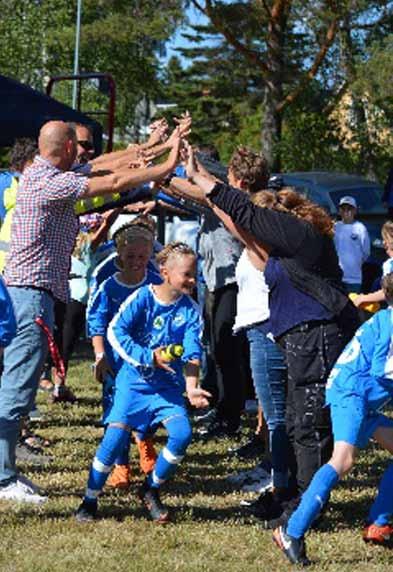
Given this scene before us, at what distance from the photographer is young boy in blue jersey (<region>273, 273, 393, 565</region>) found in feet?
18.6

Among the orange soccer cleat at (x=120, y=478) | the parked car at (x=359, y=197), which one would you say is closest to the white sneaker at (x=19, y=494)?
the orange soccer cleat at (x=120, y=478)

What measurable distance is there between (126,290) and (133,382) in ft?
4.13

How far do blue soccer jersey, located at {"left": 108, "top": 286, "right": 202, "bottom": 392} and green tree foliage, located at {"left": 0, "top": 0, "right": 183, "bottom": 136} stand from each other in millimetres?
29308

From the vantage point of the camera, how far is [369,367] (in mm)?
5809

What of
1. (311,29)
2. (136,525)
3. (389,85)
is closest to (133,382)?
(136,525)

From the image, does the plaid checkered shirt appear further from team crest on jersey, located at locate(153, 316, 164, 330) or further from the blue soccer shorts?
the blue soccer shorts

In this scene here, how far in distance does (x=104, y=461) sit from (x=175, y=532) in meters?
0.52

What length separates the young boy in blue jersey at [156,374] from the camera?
641 cm

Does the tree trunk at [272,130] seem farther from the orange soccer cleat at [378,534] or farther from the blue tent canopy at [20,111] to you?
the orange soccer cleat at [378,534]

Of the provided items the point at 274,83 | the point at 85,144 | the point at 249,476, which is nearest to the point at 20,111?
the point at 85,144

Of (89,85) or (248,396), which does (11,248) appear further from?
(89,85)

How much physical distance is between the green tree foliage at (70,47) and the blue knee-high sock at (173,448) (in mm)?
29646

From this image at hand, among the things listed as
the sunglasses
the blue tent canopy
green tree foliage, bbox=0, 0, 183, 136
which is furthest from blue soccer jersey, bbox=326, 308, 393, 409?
green tree foliage, bbox=0, 0, 183, 136

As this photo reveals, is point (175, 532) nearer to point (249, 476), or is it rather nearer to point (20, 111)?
point (249, 476)
